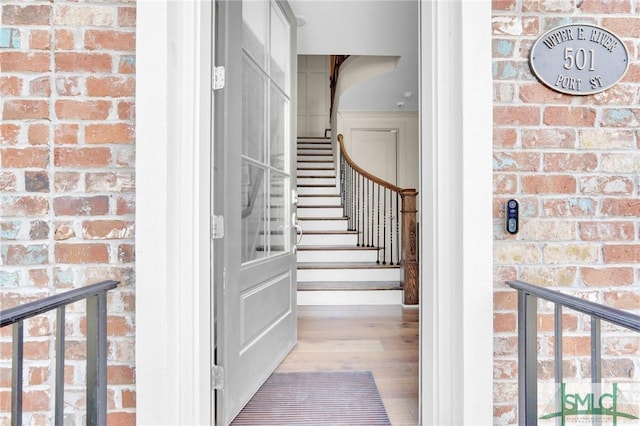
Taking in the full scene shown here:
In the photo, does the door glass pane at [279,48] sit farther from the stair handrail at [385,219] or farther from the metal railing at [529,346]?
the stair handrail at [385,219]

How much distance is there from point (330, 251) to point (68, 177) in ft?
10.0

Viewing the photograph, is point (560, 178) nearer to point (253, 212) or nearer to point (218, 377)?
point (253, 212)

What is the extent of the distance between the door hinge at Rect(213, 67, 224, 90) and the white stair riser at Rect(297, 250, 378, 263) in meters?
2.74

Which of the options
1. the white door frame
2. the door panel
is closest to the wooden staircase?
the door panel

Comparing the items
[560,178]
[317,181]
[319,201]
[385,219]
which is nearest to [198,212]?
[560,178]

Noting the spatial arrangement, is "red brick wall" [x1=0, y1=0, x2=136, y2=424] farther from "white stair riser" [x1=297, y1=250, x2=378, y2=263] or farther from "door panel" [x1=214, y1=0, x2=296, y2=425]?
"white stair riser" [x1=297, y1=250, x2=378, y2=263]

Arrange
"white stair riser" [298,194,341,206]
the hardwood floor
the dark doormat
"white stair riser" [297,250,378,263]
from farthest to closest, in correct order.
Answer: "white stair riser" [298,194,341,206], "white stair riser" [297,250,378,263], the hardwood floor, the dark doormat

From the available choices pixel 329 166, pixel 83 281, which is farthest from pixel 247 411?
pixel 329 166

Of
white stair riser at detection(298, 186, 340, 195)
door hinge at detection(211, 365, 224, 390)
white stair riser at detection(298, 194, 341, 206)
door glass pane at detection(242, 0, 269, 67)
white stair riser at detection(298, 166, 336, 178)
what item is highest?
door glass pane at detection(242, 0, 269, 67)

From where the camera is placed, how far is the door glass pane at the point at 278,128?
2.18 m

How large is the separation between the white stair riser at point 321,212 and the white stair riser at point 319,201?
136mm

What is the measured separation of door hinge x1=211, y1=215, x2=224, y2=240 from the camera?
4.74 ft

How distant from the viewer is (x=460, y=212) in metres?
1.20

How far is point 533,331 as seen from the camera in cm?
112
